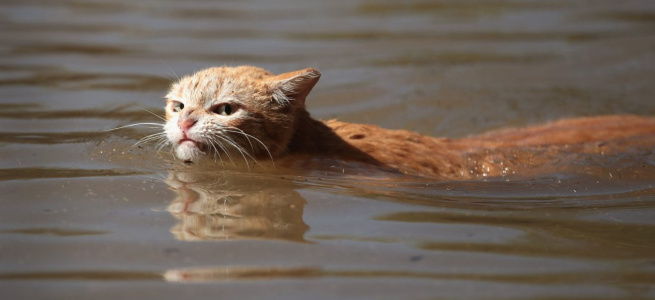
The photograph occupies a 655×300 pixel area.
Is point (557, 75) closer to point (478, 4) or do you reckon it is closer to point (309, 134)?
point (478, 4)

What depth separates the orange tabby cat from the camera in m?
5.40

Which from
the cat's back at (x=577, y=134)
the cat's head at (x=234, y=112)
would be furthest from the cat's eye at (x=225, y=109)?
the cat's back at (x=577, y=134)

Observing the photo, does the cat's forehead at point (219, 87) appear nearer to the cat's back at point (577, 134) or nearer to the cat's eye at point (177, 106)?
the cat's eye at point (177, 106)

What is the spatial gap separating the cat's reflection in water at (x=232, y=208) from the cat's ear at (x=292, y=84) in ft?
1.85

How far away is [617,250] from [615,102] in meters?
5.29

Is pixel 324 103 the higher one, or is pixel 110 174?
pixel 324 103

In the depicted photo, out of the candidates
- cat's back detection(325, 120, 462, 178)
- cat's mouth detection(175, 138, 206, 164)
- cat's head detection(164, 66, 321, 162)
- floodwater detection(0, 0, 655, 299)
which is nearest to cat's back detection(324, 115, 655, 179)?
cat's back detection(325, 120, 462, 178)

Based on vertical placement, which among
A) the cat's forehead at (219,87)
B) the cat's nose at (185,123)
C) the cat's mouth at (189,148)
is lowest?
the cat's mouth at (189,148)

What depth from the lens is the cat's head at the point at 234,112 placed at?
209 inches

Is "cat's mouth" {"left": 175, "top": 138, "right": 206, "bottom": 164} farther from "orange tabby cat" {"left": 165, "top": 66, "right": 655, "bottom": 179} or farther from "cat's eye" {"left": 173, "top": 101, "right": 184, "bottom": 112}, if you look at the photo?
"cat's eye" {"left": 173, "top": 101, "right": 184, "bottom": 112}

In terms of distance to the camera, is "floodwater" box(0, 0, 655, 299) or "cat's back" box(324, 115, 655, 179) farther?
"cat's back" box(324, 115, 655, 179)

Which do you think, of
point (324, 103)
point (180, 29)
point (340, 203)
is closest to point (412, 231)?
point (340, 203)

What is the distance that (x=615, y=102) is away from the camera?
9.34 meters

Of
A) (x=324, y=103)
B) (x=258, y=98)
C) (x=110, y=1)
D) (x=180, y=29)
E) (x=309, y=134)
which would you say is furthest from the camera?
(x=110, y=1)
